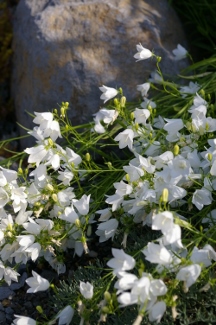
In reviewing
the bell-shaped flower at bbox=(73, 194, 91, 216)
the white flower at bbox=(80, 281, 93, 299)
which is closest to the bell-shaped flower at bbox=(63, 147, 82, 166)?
the bell-shaped flower at bbox=(73, 194, 91, 216)

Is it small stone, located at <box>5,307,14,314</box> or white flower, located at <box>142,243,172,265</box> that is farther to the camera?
small stone, located at <box>5,307,14,314</box>

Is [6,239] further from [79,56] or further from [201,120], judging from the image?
[79,56]

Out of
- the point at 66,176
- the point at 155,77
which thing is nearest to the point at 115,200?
the point at 66,176

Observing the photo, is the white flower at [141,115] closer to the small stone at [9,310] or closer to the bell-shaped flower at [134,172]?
the bell-shaped flower at [134,172]

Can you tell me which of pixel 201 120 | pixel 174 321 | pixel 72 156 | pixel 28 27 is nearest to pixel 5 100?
pixel 28 27

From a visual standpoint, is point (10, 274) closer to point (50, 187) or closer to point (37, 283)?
point (37, 283)

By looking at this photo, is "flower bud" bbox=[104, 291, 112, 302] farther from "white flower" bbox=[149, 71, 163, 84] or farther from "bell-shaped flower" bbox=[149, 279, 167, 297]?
"white flower" bbox=[149, 71, 163, 84]
